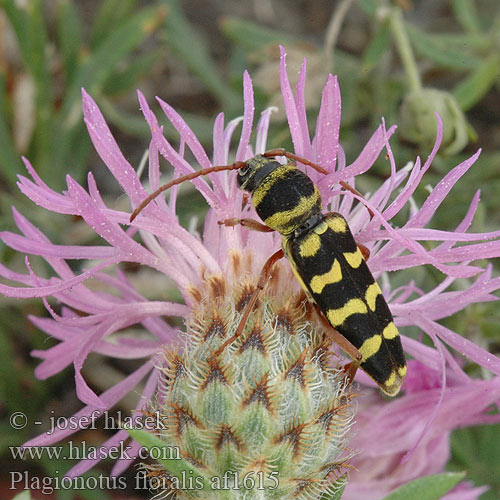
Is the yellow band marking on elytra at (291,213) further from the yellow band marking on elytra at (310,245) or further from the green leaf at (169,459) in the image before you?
the green leaf at (169,459)

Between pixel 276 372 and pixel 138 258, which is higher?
pixel 138 258

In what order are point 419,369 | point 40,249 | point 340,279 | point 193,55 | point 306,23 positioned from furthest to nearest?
point 306,23 → point 193,55 → point 419,369 → point 40,249 → point 340,279

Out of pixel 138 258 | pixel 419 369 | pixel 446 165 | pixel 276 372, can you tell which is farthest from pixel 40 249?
pixel 446 165

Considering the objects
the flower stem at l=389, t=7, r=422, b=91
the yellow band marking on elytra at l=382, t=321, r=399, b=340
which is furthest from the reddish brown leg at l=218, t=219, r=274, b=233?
the flower stem at l=389, t=7, r=422, b=91

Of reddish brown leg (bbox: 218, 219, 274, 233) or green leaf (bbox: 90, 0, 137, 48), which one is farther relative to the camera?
green leaf (bbox: 90, 0, 137, 48)

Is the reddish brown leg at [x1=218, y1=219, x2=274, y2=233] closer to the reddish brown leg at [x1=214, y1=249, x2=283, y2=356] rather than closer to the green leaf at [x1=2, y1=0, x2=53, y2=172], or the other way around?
the reddish brown leg at [x1=214, y1=249, x2=283, y2=356]

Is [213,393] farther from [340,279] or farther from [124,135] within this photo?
[124,135]

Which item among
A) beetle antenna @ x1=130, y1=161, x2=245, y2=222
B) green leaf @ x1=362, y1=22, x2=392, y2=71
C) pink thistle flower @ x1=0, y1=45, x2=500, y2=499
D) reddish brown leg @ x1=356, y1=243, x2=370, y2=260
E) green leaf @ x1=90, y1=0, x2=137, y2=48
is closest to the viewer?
beetle antenna @ x1=130, y1=161, x2=245, y2=222
